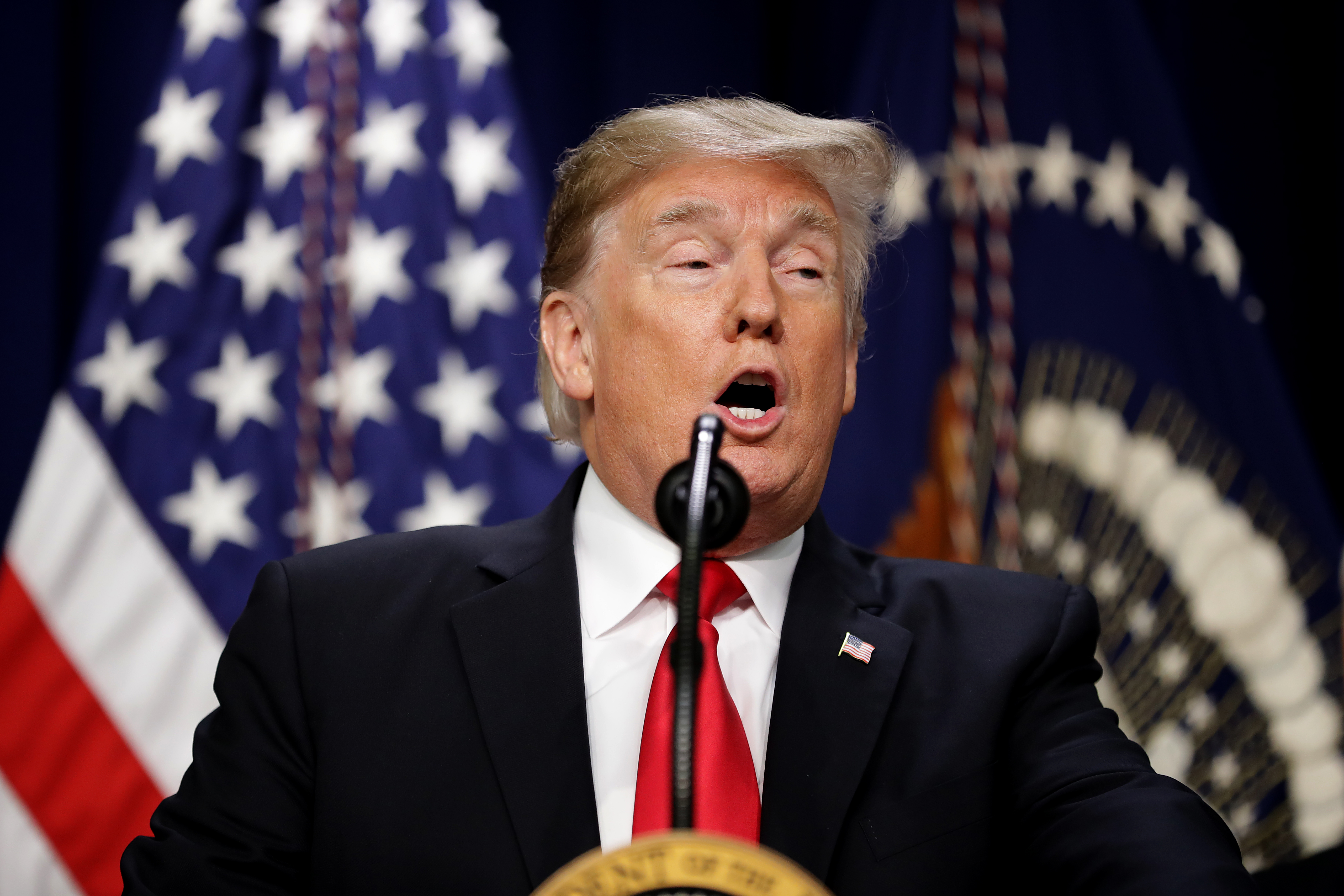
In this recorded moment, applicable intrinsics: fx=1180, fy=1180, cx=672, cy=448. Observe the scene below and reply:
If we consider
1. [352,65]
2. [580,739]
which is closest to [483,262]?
[352,65]

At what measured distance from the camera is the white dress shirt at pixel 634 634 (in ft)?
3.98

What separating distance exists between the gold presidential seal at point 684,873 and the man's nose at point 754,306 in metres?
0.69

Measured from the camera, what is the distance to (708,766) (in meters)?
1.13

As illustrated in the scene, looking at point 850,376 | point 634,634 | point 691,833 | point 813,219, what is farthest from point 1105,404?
point 691,833

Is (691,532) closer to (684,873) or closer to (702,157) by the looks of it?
(684,873)

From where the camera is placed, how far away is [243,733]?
123cm

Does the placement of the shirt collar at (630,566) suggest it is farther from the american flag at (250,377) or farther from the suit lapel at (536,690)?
the american flag at (250,377)

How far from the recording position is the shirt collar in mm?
1306

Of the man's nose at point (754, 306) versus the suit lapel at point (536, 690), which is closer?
the suit lapel at point (536, 690)

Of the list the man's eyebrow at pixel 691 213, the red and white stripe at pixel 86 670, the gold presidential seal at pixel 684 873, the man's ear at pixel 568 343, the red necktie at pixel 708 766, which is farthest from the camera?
the red and white stripe at pixel 86 670

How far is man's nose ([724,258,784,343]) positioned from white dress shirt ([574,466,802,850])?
0.25m

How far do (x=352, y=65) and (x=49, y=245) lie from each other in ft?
2.26

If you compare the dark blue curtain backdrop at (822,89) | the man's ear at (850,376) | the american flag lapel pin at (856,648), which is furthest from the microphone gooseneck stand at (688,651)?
the dark blue curtain backdrop at (822,89)

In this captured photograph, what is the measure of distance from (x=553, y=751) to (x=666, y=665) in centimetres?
14
